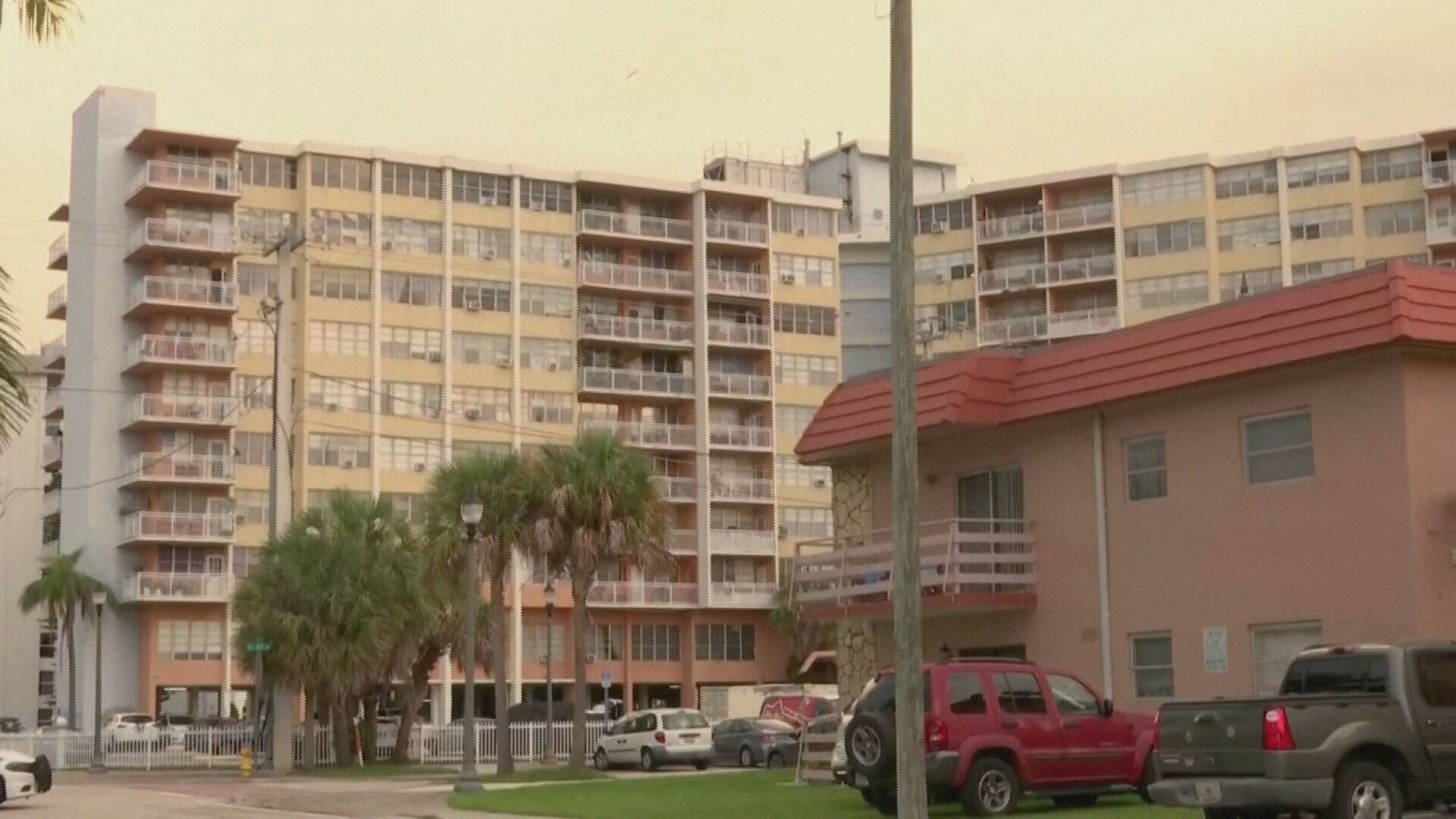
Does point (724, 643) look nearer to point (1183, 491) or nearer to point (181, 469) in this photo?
point (181, 469)

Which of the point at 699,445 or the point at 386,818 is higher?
the point at 699,445

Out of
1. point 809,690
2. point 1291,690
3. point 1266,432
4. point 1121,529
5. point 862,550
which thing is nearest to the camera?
point 1291,690

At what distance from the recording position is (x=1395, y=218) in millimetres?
95812

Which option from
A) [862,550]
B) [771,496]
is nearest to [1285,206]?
[771,496]

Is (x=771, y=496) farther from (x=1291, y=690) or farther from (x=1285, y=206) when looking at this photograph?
Result: (x=1291, y=690)

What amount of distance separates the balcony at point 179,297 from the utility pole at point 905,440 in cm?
7225

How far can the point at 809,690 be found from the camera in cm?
6134

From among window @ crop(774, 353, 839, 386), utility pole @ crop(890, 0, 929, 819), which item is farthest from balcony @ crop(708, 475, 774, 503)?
utility pole @ crop(890, 0, 929, 819)

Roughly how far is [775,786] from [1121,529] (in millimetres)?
7748

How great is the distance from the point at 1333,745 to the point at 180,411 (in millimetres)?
72612

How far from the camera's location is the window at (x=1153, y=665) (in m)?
27.1

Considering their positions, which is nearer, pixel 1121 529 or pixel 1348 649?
pixel 1348 649

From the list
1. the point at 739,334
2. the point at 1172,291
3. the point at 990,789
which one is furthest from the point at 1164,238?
the point at 990,789

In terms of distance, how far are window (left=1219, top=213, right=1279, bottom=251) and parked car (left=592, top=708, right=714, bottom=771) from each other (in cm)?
5689
